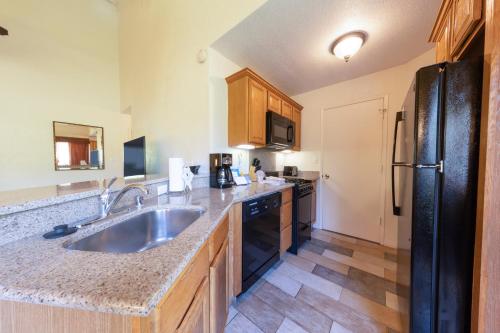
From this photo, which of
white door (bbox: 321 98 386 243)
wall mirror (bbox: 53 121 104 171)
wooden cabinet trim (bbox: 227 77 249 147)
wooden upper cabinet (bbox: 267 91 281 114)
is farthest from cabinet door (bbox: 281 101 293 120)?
wall mirror (bbox: 53 121 104 171)

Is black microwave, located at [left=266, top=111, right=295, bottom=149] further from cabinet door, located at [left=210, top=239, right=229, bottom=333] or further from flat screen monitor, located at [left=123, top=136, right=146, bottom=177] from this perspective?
flat screen monitor, located at [left=123, top=136, right=146, bottom=177]

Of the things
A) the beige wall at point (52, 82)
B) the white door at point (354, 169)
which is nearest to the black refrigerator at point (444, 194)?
the white door at point (354, 169)

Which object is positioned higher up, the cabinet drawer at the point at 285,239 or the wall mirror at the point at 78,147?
the wall mirror at the point at 78,147

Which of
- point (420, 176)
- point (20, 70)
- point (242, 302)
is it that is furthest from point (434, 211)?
point (20, 70)

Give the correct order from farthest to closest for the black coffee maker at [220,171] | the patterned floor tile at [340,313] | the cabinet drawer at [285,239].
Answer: the cabinet drawer at [285,239] < the black coffee maker at [220,171] < the patterned floor tile at [340,313]

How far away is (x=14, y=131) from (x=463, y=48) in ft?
16.2

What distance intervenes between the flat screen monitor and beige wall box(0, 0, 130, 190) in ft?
3.84

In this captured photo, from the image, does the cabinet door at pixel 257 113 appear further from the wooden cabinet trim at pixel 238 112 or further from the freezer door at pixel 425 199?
the freezer door at pixel 425 199

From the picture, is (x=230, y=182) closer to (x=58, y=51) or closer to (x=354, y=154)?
(x=354, y=154)

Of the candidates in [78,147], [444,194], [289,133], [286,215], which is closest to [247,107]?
[289,133]

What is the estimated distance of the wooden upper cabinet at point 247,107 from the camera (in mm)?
1901

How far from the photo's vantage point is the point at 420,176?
876 millimetres

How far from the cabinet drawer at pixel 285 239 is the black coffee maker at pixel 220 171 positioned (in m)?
0.84

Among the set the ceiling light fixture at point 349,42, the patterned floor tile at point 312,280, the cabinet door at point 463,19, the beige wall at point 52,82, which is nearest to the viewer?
the cabinet door at point 463,19
